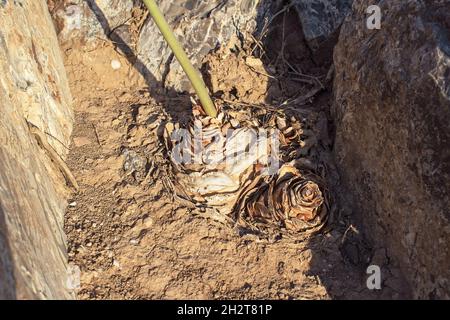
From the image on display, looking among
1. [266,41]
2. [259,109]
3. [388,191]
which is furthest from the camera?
[266,41]

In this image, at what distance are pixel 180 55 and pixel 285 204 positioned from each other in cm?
83

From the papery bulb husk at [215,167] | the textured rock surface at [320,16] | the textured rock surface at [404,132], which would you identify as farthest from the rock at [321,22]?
the papery bulb husk at [215,167]

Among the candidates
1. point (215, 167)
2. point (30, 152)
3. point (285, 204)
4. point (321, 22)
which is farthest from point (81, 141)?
point (321, 22)

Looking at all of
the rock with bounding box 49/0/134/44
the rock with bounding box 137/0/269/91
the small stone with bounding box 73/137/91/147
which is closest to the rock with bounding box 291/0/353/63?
the rock with bounding box 137/0/269/91

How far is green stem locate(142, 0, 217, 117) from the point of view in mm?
2303

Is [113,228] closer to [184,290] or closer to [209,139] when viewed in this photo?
[184,290]

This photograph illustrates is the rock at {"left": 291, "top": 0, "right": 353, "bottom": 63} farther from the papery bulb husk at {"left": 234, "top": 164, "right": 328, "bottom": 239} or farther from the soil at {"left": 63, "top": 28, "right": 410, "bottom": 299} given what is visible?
the papery bulb husk at {"left": 234, "top": 164, "right": 328, "bottom": 239}

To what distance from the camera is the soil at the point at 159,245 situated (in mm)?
2219

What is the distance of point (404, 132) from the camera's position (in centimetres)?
223

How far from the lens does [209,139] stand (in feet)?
8.63

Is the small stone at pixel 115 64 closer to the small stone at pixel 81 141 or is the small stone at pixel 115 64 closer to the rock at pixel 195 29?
the rock at pixel 195 29

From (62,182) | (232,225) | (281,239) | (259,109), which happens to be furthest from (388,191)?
(62,182)

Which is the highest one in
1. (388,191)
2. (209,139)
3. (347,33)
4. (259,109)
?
(347,33)

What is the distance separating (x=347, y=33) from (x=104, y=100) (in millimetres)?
1399
